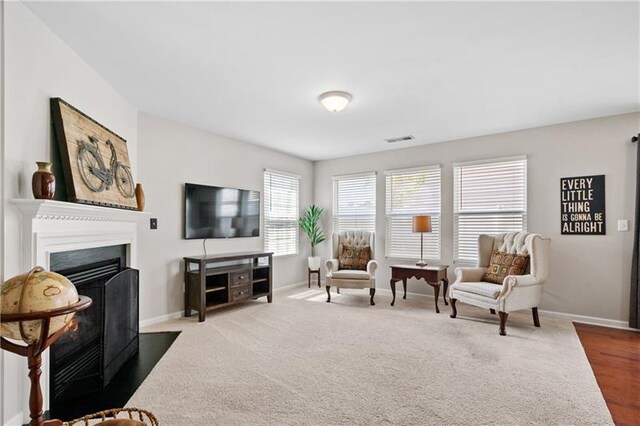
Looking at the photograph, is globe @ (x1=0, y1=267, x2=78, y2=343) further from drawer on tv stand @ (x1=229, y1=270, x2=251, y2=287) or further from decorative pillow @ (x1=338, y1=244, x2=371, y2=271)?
decorative pillow @ (x1=338, y1=244, x2=371, y2=271)

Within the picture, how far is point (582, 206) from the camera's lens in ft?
13.2

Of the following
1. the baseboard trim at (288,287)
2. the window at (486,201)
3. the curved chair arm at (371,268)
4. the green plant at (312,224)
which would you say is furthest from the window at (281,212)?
the window at (486,201)

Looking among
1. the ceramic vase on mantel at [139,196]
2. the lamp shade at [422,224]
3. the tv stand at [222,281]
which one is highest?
the ceramic vase on mantel at [139,196]

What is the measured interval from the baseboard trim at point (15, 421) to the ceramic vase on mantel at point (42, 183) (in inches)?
48.2

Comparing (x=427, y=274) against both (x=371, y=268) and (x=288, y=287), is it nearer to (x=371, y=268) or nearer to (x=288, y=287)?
(x=371, y=268)

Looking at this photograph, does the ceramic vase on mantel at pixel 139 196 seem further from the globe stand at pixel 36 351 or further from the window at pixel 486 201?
the window at pixel 486 201

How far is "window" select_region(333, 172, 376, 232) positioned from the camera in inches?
231

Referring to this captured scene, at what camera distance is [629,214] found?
378 centimetres

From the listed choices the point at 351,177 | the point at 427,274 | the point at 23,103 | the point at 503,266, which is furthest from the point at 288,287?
the point at 23,103

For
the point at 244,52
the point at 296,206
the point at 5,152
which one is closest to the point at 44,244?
the point at 5,152

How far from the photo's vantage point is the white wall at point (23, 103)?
71.7 inches

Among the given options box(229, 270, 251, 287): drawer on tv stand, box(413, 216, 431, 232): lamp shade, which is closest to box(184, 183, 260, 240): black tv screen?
box(229, 270, 251, 287): drawer on tv stand

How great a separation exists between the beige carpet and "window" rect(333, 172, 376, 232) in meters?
2.23

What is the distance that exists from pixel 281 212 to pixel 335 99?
2957 millimetres
